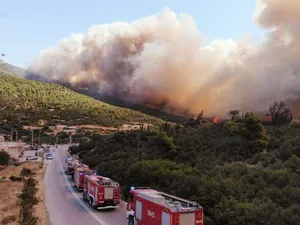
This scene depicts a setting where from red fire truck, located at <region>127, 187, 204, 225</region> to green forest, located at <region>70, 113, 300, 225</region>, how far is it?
420 cm

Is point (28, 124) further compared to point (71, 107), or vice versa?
point (71, 107)

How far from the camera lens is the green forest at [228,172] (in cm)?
1964

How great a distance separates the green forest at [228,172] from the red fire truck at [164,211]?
4200mm

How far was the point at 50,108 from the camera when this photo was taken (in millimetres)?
161125

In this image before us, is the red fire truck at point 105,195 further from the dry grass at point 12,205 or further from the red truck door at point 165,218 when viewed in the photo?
the red truck door at point 165,218

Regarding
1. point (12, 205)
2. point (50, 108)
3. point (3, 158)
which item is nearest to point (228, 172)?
point (12, 205)

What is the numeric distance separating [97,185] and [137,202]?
774 cm

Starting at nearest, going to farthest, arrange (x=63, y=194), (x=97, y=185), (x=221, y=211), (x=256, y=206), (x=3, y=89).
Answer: (x=256, y=206), (x=221, y=211), (x=97, y=185), (x=63, y=194), (x=3, y=89)

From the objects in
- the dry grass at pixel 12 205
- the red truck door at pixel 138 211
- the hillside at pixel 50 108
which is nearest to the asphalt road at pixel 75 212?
the dry grass at pixel 12 205

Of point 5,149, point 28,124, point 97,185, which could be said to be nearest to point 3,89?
point 28,124

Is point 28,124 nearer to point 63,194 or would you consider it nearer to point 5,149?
point 5,149

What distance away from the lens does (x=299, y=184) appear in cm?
2181

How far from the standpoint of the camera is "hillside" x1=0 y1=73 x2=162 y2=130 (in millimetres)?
146000

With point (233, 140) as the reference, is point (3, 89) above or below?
above
